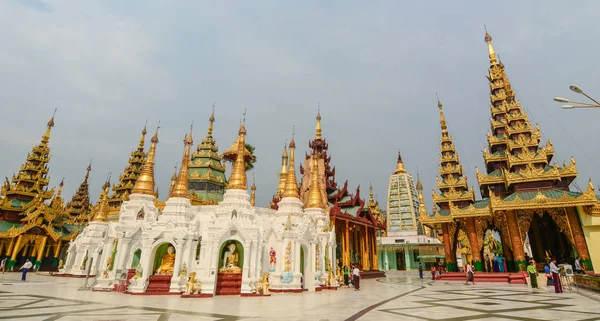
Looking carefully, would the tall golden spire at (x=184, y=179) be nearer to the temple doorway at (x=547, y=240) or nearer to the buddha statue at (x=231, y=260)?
the buddha statue at (x=231, y=260)

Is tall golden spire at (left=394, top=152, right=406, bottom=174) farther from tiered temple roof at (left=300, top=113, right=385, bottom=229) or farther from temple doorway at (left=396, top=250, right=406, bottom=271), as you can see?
tiered temple roof at (left=300, top=113, right=385, bottom=229)

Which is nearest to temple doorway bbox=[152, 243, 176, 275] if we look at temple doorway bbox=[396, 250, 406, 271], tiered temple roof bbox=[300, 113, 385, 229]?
tiered temple roof bbox=[300, 113, 385, 229]

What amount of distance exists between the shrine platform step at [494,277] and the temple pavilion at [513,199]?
209cm

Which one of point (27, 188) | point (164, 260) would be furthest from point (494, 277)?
point (27, 188)

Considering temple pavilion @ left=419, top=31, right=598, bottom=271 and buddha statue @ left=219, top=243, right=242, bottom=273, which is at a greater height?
temple pavilion @ left=419, top=31, right=598, bottom=271

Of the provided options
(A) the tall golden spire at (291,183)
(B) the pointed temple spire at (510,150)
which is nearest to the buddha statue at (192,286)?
→ (A) the tall golden spire at (291,183)

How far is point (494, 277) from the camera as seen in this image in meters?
19.0

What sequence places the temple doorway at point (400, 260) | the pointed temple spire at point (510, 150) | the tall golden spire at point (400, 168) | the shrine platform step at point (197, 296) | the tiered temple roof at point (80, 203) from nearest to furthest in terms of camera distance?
1. the shrine platform step at point (197, 296)
2. the pointed temple spire at point (510, 150)
3. the tiered temple roof at point (80, 203)
4. the temple doorway at point (400, 260)
5. the tall golden spire at point (400, 168)

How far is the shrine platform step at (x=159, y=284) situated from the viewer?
12.9 meters

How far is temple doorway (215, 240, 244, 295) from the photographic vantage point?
13070 mm

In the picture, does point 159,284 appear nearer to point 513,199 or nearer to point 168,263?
point 168,263

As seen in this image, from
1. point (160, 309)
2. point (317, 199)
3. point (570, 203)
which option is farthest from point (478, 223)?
point (160, 309)

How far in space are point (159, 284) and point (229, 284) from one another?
2.91m

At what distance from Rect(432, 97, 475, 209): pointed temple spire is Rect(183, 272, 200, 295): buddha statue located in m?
20.0
